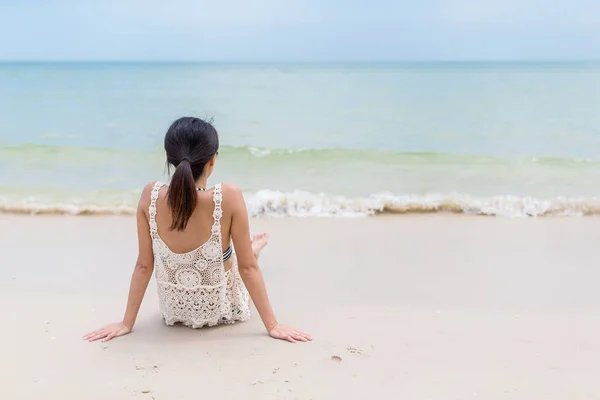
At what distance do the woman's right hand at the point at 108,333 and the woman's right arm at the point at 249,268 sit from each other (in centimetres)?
67

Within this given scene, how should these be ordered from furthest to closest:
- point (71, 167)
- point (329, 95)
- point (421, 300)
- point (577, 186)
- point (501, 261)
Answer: point (329, 95) → point (71, 167) → point (577, 186) → point (501, 261) → point (421, 300)

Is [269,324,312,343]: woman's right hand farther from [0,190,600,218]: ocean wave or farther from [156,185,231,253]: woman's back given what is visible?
[0,190,600,218]: ocean wave

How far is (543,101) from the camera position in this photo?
15.9 m

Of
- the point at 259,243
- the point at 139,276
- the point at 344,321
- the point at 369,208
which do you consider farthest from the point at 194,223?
the point at 369,208

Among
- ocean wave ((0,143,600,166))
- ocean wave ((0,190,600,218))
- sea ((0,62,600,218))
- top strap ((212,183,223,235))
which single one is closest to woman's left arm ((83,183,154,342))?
top strap ((212,183,223,235))

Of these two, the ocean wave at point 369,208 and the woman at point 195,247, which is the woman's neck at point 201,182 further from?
the ocean wave at point 369,208

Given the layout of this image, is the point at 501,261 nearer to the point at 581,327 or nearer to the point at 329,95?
the point at 581,327

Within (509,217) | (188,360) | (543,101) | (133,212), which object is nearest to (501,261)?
(509,217)

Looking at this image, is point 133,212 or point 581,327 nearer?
point 581,327

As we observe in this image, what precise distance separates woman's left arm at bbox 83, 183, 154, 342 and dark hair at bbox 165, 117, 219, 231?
190mm

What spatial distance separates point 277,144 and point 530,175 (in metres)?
4.66

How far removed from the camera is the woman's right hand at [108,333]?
9.25 ft

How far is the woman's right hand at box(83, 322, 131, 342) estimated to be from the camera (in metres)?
2.82

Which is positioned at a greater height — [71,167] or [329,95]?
[329,95]
